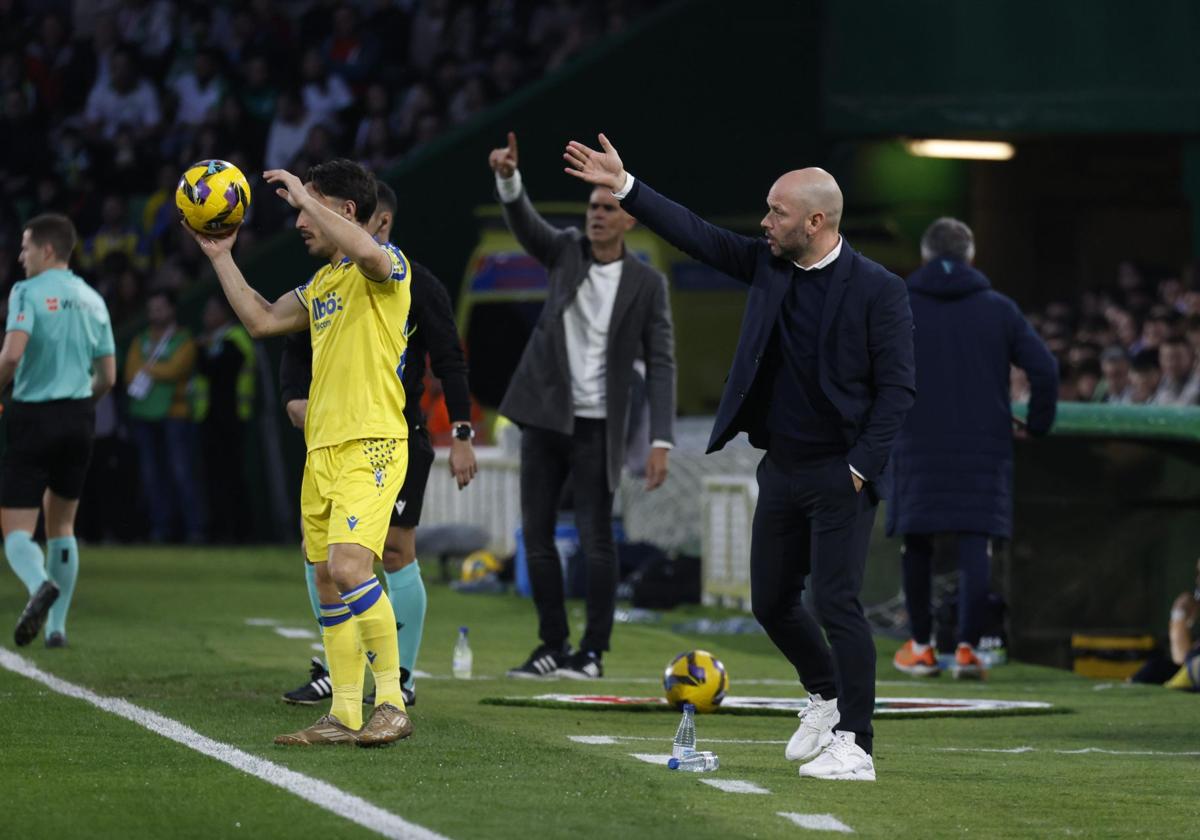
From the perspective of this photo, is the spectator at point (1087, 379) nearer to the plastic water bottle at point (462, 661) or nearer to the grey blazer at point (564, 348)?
the grey blazer at point (564, 348)

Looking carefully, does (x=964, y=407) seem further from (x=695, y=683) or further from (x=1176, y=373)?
(x=1176, y=373)

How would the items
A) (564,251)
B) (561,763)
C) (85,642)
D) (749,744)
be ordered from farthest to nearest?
(85,642) → (564,251) → (749,744) → (561,763)

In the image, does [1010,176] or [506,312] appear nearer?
[506,312]

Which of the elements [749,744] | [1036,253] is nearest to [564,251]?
[749,744]

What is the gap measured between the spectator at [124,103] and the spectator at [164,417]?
4.05 metres

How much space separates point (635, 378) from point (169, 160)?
15.0 metres

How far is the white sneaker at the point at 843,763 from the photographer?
8156mm

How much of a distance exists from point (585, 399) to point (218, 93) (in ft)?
51.2

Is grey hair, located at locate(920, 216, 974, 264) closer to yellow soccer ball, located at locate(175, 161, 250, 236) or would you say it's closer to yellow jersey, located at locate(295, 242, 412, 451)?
yellow jersey, located at locate(295, 242, 412, 451)

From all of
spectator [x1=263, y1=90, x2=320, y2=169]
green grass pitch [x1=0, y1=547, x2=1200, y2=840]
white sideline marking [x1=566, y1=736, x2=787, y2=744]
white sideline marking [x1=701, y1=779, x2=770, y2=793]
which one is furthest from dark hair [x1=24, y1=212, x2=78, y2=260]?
spectator [x1=263, y1=90, x2=320, y2=169]

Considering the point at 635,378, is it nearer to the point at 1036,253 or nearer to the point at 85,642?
the point at 85,642

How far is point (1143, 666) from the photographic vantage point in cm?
1325

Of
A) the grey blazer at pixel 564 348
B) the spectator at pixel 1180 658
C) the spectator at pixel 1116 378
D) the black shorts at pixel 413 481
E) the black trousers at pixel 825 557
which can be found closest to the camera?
the black trousers at pixel 825 557

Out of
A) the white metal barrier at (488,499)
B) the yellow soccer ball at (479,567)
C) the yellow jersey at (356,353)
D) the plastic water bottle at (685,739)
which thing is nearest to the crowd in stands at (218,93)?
the white metal barrier at (488,499)
